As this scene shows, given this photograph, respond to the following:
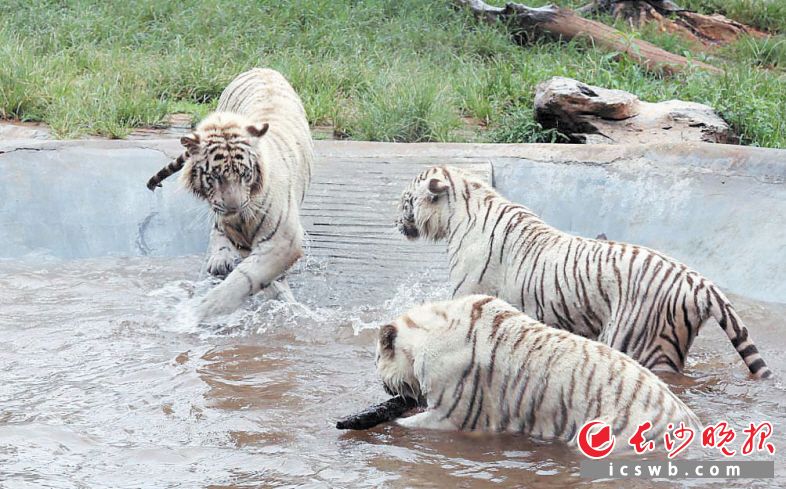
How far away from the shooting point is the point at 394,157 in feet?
24.4

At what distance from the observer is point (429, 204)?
516 centimetres

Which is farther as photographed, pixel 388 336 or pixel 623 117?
pixel 623 117

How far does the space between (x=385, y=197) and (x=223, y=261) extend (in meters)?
1.58

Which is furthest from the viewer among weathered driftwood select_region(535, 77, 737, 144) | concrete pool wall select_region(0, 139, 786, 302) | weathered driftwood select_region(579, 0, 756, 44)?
weathered driftwood select_region(579, 0, 756, 44)

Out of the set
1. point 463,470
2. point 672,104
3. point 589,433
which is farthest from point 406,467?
point 672,104

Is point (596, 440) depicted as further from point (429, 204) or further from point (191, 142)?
point (191, 142)

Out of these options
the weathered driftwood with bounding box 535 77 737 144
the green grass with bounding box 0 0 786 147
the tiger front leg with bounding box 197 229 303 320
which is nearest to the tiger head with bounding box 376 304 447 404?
the tiger front leg with bounding box 197 229 303 320

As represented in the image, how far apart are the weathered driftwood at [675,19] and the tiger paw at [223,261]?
6999 millimetres

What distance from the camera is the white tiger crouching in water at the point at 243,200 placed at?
5.42 metres

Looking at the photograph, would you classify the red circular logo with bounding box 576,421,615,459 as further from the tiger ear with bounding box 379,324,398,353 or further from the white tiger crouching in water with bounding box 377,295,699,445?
the tiger ear with bounding box 379,324,398,353

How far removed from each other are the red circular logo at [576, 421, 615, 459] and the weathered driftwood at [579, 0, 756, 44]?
329 inches

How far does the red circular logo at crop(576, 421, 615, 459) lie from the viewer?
3688mm

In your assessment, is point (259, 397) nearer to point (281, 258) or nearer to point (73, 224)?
point (281, 258)

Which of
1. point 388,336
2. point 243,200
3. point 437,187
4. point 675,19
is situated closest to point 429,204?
point 437,187
